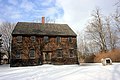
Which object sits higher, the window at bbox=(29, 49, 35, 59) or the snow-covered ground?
the window at bbox=(29, 49, 35, 59)

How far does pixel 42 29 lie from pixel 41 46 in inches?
155

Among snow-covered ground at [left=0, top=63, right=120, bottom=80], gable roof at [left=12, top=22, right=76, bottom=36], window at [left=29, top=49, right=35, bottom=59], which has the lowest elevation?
snow-covered ground at [left=0, top=63, right=120, bottom=80]

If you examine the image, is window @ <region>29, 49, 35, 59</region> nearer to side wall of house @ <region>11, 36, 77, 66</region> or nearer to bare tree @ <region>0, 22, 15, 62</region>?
side wall of house @ <region>11, 36, 77, 66</region>

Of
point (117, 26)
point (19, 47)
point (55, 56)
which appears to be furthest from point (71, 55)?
point (117, 26)

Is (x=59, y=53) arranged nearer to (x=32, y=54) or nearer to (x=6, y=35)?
(x=32, y=54)

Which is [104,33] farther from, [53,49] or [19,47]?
[19,47]

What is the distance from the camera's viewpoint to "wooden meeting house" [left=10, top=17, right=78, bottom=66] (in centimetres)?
2931

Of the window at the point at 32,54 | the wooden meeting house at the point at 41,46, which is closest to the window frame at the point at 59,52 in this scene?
the wooden meeting house at the point at 41,46

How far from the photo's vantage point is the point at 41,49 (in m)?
30.2

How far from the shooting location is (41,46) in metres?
30.3

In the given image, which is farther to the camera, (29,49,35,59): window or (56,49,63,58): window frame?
(56,49,63,58): window frame

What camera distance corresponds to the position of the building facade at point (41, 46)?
2931 centimetres

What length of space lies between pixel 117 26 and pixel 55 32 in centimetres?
1348

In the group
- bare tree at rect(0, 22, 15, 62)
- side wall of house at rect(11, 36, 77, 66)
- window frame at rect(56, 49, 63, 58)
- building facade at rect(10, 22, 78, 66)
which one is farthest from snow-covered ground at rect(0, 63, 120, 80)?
bare tree at rect(0, 22, 15, 62)
